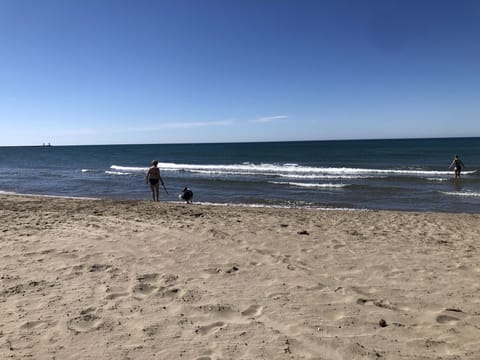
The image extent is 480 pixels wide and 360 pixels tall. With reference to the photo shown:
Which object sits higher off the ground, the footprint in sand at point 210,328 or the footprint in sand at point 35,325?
the footprint in sand at point 35,325

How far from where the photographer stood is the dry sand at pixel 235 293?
334cm

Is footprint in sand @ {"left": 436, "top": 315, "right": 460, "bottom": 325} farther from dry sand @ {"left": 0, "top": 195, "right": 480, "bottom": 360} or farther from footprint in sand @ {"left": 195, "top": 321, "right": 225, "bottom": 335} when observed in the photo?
footprint in sand @ {"left": 195, "top": 321, "right": 225, "bottom": 335}

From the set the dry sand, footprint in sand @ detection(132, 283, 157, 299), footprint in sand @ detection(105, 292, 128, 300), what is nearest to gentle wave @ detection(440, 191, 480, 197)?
the dry sand

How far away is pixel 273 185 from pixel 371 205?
23.7ft

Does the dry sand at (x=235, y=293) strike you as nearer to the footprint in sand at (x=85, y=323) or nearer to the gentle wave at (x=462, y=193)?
the footprint in sand at (x=85, y=323)

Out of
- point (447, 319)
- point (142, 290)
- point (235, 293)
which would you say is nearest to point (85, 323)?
point (142, 290)

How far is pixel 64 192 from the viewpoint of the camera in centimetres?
1970

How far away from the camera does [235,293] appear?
4.50m

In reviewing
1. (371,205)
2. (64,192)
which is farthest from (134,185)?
(371,205)

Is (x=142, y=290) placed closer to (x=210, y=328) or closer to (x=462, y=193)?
(x=210, y=328)

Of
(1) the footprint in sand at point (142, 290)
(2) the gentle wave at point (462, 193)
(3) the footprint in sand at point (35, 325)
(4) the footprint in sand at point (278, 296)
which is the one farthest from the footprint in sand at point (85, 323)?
(2) the gentle wave at point (462, 193)

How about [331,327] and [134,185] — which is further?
[134,185]

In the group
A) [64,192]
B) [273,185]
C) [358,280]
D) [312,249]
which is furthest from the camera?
[273,185]

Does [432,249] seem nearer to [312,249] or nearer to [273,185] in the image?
[312,249]
